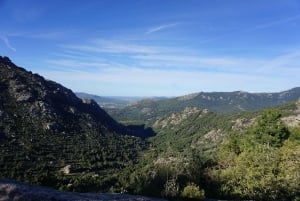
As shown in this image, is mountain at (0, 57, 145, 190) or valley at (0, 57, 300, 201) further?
mountain at (0, 57, 145, 190)

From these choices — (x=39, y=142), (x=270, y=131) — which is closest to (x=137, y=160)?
(x=39, y=142)

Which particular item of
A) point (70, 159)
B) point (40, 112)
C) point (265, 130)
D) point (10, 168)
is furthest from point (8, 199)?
point (40, 112)

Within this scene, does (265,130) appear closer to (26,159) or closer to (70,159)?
(26,159)

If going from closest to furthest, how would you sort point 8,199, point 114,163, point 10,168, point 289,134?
point 8,199
point 289,134
point 10,168
point 114,163

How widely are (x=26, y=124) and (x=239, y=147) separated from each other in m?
129

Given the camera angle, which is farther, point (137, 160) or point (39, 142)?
point (137, 160)

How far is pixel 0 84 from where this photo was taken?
176 metres

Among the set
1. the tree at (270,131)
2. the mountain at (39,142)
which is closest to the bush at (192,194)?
the tree at (270,131)

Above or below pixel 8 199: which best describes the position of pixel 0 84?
above

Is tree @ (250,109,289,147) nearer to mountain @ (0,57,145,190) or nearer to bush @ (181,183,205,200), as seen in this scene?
bush @ (181,183,205,200)

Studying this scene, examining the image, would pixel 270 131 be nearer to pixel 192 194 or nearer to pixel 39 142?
pixel 192 194

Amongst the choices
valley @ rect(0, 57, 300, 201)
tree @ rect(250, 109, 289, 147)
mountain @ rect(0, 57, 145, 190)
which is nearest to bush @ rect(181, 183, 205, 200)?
valley @ rect(0, 57, 300, 201)

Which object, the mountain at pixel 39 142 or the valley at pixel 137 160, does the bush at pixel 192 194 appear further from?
the mountain at pixel 39 142

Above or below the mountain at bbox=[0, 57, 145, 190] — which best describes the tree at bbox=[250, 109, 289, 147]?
above
